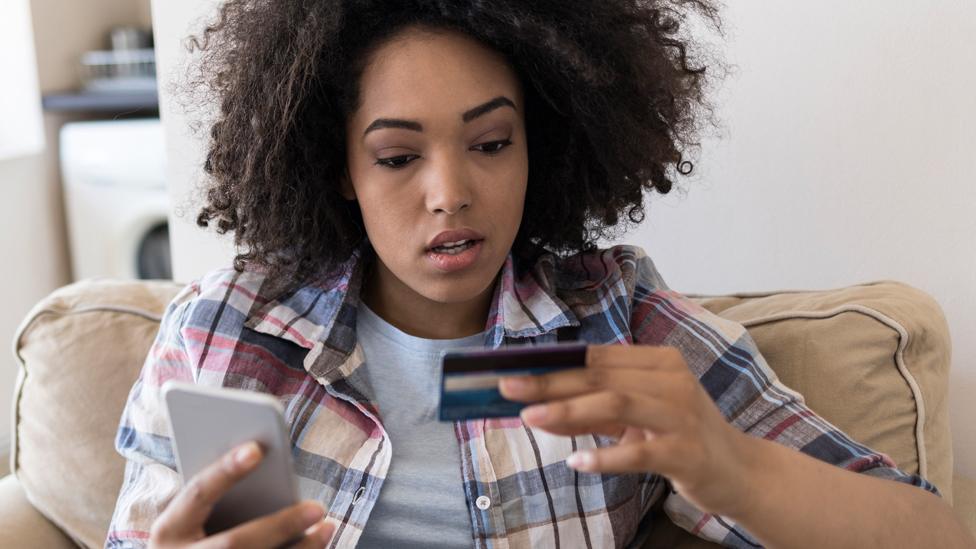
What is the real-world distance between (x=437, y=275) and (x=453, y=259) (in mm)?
26

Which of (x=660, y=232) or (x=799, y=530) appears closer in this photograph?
(x=799, y=530)

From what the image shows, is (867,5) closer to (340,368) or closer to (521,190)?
(521,190)

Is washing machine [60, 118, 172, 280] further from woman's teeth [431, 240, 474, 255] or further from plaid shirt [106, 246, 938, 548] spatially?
woman's teeth [431, 240, 474, 255]

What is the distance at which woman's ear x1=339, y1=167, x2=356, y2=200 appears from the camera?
3.91 feet

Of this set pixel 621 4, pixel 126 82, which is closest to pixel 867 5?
pixel 621 4

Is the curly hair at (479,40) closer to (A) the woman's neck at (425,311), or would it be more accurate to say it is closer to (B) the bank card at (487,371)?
(A) the woman's neck at (425,311)

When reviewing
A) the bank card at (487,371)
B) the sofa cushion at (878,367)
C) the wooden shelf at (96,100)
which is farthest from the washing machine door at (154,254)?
the bank card at (487,371)

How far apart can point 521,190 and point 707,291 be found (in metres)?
0.46

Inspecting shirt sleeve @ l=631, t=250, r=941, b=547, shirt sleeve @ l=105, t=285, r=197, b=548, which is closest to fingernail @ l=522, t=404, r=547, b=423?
shirt sleeve @ l=631, t=250, r=941, b=547

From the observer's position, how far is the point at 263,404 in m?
0.71

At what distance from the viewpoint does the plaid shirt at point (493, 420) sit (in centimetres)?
107

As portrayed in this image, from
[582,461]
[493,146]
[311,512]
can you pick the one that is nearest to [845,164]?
[493,146]

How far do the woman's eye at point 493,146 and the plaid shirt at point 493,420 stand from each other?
18 centimetres

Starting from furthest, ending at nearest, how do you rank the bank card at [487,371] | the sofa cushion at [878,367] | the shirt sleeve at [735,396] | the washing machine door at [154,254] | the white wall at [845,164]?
the washing machine door at [154,254] < the white wall at [845,164] < the sofa cushion at [878,367] < the shirt sleeve at [735,396] < the bank card at [487,371]
